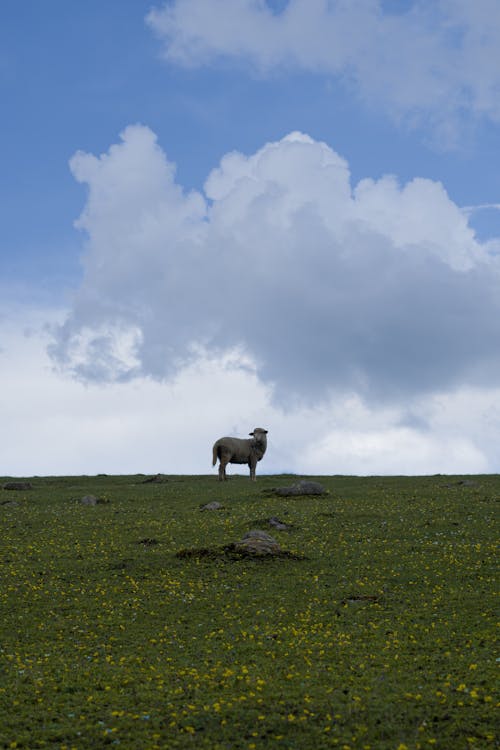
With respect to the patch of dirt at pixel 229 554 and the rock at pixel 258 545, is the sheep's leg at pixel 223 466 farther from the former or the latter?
the patch of dirt at pixel 229 554

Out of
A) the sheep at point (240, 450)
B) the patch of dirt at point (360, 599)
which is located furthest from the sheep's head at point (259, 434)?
the patch of dirt at point (360, 599)

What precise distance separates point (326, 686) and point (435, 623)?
5998mm

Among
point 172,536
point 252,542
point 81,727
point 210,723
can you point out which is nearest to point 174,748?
point 210,723

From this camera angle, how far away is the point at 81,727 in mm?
13594

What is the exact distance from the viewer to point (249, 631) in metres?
19.8

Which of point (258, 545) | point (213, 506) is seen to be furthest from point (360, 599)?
point (213, 506)

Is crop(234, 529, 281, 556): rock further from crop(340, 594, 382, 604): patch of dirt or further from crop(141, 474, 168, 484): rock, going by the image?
crop(141, 474, 168, 484): rock

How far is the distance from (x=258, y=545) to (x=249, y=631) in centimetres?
784

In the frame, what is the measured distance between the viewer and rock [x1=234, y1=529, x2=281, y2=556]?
2730 centimetres

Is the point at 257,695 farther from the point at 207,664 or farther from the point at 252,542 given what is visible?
the point at 252,542

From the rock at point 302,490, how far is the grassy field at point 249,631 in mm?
6459

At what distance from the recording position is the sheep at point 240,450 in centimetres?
5403

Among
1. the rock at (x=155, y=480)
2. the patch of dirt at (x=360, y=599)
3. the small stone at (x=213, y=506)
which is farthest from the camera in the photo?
the rock at (x=155, y=480)

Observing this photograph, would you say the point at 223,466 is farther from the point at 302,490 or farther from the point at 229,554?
the point at 229,554
